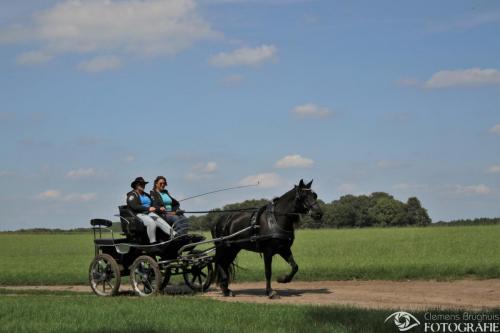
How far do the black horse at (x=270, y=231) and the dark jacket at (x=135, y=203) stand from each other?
187 cm

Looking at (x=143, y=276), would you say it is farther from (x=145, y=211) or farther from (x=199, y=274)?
(x=199, y=274)

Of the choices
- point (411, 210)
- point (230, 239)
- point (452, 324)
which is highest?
point (411, 210)

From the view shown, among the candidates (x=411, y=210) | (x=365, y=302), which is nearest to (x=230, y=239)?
(x=365, y=302)

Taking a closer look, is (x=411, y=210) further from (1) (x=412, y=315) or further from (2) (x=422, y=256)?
(1) (x=412, y=315)

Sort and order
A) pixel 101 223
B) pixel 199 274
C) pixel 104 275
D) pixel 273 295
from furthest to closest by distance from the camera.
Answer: pixel 199 274 → pixel 101 223 → pixel 104 275 → pixel 273 295

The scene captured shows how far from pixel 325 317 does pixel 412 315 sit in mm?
1302

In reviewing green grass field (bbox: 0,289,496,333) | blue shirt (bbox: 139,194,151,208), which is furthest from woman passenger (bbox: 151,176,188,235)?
green grass field (bbox: 0,289,496,333)

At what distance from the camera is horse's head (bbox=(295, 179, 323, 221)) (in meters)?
16.0

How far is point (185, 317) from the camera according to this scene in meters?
12.3

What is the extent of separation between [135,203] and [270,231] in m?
3.05

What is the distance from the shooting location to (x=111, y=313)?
1280 cm

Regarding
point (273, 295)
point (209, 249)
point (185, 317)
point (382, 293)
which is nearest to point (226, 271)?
point (209, 249)

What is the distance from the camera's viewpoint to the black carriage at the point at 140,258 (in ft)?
55.8

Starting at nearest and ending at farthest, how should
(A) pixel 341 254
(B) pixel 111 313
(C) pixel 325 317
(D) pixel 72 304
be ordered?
(C) pixel 325 317, (B) pixel 111 313, (D) pixel 72 304, (A) pixel 341 254
